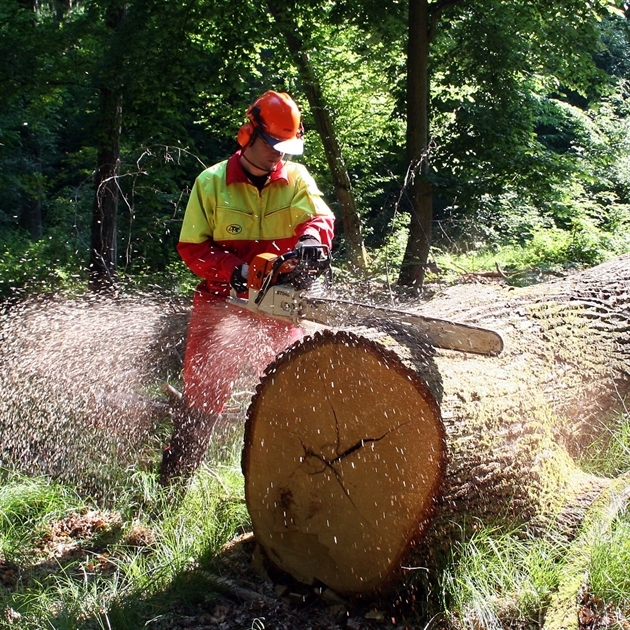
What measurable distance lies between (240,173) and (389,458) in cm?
183

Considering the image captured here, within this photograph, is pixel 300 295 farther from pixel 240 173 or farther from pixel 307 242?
pixel 240 173

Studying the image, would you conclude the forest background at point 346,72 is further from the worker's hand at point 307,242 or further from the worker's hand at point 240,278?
the worker's hand at point 240,278

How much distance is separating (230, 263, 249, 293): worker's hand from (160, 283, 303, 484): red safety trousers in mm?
291

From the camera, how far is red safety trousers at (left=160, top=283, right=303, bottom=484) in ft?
13.0

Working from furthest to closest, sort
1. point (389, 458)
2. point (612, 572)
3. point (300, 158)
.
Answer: point (300, 158) < point (389, 458) < point (612, 572)

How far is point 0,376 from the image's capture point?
186 inches

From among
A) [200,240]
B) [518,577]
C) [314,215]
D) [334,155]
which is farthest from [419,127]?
[518,577]

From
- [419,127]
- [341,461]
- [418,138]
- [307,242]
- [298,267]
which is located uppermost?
[419,127]

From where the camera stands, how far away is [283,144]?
3750mm

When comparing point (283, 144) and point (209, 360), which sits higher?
point (283, 144)

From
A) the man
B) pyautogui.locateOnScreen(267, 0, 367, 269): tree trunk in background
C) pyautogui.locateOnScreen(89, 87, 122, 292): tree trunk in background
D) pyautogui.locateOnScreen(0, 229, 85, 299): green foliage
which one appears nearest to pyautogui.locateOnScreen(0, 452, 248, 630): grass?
the man

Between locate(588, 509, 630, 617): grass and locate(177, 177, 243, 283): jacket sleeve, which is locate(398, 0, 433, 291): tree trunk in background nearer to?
locate(177, 177, 243, 283): jacket sleeve

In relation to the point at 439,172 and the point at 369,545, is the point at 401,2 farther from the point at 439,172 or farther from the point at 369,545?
the point at 369,545

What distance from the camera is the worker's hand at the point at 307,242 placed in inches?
132
